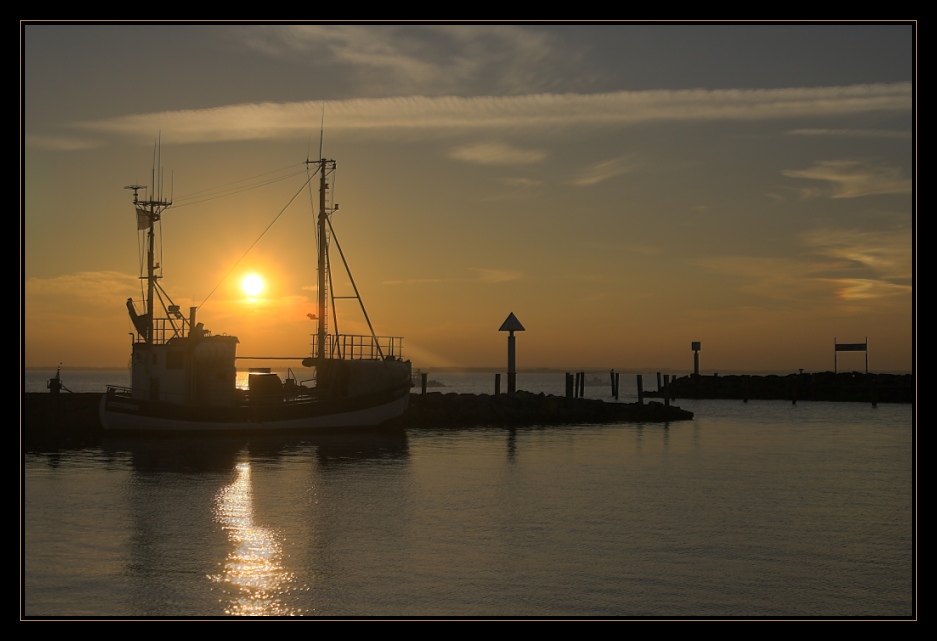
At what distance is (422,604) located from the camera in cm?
1398

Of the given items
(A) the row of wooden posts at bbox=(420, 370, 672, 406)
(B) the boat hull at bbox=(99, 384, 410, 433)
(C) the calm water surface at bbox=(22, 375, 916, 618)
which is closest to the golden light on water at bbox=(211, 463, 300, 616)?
(C) the calm water surface at bbox=(22, 375, 916, 618)

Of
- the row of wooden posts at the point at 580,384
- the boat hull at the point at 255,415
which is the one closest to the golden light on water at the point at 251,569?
the boat hull at the point at 255,415

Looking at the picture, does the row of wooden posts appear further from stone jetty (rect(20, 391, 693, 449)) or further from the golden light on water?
the golden light on water

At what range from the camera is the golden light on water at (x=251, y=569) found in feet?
44.8

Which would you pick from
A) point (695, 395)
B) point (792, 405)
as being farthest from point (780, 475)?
point (695, 395)

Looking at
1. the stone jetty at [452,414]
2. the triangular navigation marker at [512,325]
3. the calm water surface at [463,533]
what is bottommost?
the calm water surface at [463,533]

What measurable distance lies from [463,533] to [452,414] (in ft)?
115

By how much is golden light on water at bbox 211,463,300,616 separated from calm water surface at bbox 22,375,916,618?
2.2 inches

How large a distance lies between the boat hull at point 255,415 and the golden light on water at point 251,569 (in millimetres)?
18855

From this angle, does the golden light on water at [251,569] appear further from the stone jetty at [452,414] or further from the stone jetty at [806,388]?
the stone jetty at [806,388]

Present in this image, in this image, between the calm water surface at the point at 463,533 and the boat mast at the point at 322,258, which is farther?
the boat mast at the point at 322,258

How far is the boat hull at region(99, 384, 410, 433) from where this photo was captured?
4069 cm
